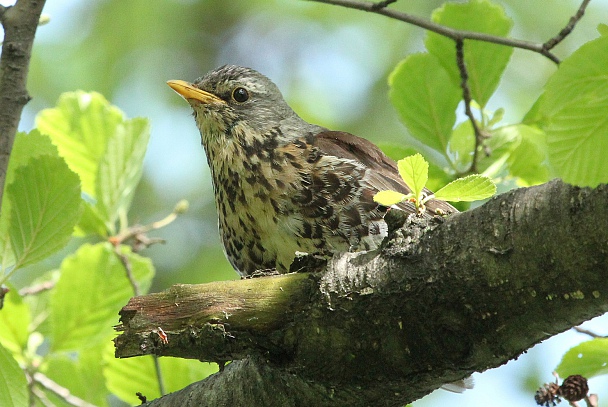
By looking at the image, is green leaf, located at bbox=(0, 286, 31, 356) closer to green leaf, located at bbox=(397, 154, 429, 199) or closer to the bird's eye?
the bird's eye

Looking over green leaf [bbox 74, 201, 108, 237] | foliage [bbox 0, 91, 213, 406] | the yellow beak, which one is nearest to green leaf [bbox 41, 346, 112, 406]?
foliage [bbox 0, 91, 213, 406]

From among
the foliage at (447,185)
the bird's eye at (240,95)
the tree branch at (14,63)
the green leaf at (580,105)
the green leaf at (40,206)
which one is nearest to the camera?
the green leaf at (580,105)

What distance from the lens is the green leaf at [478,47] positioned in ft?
14.0

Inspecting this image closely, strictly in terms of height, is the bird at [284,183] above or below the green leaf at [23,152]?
below

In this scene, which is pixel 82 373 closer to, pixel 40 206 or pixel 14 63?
pixel 40 206

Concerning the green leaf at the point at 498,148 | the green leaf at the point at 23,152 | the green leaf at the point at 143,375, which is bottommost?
the green leaf at the point at 143,375

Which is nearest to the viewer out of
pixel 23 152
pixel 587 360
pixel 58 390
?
pixel 587 360

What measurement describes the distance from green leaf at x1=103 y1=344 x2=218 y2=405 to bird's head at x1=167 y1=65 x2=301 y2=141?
61.9 inches

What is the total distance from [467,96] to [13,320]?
2.64m

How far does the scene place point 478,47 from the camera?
14.1 ft

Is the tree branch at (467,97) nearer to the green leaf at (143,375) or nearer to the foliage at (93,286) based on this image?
the foliage at (93,286)

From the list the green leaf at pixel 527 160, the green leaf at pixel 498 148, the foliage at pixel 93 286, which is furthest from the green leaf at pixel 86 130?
the green leaf at pixel 527 160

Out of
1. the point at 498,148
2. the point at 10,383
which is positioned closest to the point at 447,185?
the point at 498,148

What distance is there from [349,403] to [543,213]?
3.68 feet
